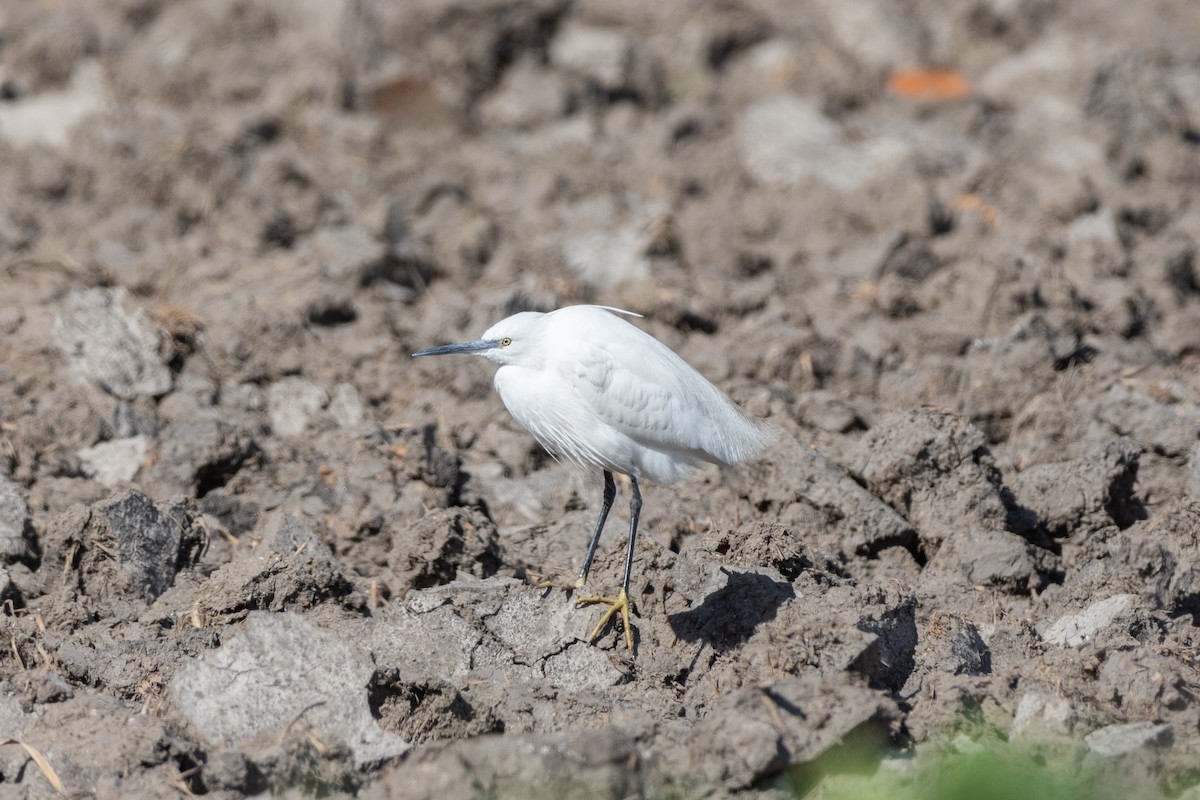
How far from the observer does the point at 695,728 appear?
4.22 m

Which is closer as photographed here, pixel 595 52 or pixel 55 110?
pixel 55 110

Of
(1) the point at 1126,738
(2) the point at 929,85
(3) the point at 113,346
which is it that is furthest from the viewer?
(2) the point at 929,85

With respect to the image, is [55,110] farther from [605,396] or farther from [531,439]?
[605,396]

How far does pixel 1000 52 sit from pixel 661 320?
5.86 metres

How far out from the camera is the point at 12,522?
553 cm

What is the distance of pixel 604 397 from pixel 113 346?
10.1 feet

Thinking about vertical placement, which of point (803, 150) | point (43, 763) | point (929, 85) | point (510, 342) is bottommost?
point (43, 763)

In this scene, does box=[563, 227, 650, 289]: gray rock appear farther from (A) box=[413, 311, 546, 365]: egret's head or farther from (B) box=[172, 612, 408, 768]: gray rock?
(B) box=[172, 612, 408, 768]: gray rock

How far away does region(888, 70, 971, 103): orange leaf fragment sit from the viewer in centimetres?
1097

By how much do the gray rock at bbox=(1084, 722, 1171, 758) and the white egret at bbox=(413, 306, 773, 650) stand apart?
6.22 feet

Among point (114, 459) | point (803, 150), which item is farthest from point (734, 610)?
Result: point (803, 150)

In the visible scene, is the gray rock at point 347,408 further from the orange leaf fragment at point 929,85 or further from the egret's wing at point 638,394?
the orange leaf fragment at point 929,85

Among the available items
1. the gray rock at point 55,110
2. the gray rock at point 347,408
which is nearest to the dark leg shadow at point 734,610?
the gray rock at point 347,408

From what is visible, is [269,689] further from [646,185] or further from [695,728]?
[646,185]
